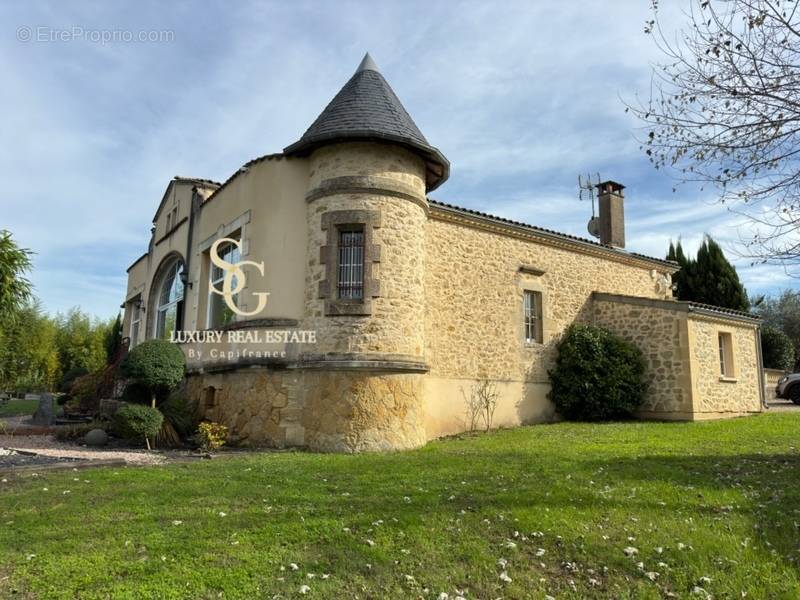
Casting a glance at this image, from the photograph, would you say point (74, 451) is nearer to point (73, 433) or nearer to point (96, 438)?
point (96, 438)

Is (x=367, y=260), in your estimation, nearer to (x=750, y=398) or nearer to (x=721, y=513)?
(x=721, y=513)

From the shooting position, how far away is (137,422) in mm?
9883

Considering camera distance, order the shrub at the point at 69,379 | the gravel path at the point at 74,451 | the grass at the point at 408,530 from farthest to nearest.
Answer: the shrub at the point at 69,379 < the gravel path at the point at 74,451 < the grass at the point at 408,530

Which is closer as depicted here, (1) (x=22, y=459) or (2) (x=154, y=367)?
(1) (x=22, y=459)

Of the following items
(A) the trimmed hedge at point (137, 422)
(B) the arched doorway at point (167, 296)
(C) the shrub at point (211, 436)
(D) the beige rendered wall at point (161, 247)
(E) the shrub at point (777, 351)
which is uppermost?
(D) the beige rendered wall at point (161, 247)

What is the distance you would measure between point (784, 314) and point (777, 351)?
10.1 metres

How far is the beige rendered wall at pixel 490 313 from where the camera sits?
12148 millimetres

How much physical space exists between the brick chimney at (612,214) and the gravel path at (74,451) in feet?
45.8

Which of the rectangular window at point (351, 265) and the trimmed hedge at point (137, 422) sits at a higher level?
the rectangular window at point (351, 265)

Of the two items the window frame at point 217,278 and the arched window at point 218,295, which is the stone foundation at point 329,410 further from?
the window frame at point 217,278

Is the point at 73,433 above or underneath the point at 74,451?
above

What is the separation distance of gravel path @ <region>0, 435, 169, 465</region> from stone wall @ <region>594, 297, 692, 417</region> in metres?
11.0

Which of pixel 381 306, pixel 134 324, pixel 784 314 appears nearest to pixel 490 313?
pixel 381 306

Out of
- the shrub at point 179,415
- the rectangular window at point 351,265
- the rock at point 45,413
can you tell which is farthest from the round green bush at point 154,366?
the rock at point 45,413
